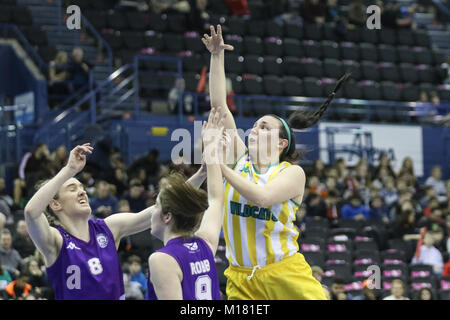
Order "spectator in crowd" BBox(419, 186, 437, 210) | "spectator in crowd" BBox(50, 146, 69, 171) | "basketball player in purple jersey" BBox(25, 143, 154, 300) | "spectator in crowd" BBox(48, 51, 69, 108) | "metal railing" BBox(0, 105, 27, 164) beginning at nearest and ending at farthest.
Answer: "basketball player in purple jersey" BBox(25, 143, 154, 300) → "spectator in crowd" BBox(50, 146, 69, 171) → "metal railing" BBox(0, 105, 27, 164) → "spectator in crowd" BBox(419, 186, 437, 210) → "spectator in crowd" BBox(48, 51, 69, 108)

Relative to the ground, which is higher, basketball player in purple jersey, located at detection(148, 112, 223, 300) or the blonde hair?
the blonde hair

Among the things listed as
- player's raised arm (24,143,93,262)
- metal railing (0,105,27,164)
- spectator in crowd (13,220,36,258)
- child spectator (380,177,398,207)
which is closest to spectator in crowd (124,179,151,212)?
spectator in crowd (13,220,36,258)

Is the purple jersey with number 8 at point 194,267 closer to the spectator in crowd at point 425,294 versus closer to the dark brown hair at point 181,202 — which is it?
the dark brown hair at point 181,202

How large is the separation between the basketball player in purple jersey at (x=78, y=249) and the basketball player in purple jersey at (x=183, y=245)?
839mm

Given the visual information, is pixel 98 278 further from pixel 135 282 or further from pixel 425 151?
pixel 425 151

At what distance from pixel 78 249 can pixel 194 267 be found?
1156mm

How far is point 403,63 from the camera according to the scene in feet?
70.2

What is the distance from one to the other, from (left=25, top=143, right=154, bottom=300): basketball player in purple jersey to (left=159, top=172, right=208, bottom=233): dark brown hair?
87 centimetres

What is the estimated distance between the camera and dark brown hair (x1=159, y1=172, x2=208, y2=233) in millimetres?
4590

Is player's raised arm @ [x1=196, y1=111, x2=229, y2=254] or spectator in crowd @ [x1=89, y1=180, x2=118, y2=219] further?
spectator in crowd @ [x1=89, y1=180, x2=118, y2=219]

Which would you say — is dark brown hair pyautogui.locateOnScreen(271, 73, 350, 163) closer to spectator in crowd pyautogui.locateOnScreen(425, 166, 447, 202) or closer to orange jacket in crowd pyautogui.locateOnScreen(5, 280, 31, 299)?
orange jacket in crowd pyautogui.locateOnScreen(5, 280, 31, 299)

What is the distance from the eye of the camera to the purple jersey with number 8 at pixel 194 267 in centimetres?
451

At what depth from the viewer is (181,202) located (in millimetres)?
4586

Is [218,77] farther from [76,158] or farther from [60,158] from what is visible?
[60,158]
